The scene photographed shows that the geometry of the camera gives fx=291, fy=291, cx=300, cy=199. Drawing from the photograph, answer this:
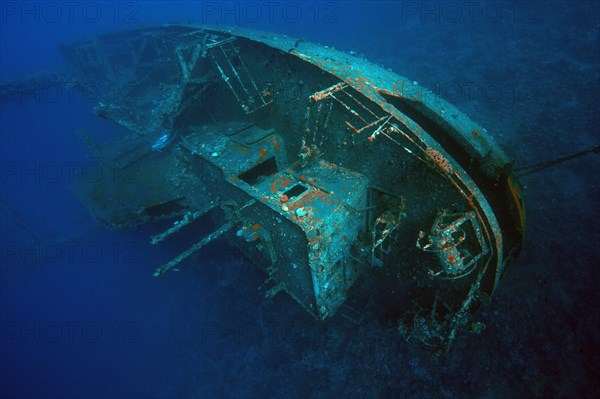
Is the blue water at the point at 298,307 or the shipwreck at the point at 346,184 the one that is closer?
the shipwreck at the point at 346,184

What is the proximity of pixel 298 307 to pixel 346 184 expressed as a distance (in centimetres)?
301

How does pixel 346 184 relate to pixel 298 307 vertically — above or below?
Answer: above

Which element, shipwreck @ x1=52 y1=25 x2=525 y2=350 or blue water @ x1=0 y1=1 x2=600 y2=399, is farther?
blue water @ x1=0 y1=1 x2=600 y2=399

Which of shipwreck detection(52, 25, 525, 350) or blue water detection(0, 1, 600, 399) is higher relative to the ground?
shipwreck detection(52, 25, 525, 350)

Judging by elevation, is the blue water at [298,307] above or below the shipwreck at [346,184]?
below

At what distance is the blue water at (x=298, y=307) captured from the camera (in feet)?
15.0

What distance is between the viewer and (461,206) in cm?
364

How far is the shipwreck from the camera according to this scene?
3.76 meters

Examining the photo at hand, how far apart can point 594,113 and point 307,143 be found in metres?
7.79

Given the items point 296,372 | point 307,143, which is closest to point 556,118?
point 307,143

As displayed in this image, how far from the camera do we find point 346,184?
435 centimetres

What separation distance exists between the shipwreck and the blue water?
851 millimetres

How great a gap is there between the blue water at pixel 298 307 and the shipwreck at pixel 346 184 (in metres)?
0.85

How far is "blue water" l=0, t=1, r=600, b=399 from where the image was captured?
4586mm
